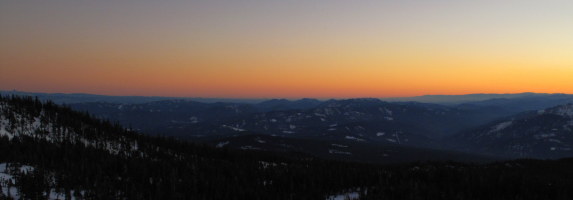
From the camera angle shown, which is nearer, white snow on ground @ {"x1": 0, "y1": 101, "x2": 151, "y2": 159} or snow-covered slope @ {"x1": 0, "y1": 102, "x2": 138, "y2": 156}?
white snow on ground @ {"x1": 0, "y1": 101, "x2": 151, "y2": 159}

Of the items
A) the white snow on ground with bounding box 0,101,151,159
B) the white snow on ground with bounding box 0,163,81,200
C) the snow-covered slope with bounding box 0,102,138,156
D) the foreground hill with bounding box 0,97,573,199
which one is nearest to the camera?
the white snow on ground with bounding box 0,163,81,200

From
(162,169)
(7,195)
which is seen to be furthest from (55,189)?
(162,169)

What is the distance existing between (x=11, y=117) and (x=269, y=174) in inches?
3332

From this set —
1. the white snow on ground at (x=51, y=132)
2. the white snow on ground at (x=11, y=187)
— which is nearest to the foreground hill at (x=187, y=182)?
the white snow on ground at (x=11, y=187)

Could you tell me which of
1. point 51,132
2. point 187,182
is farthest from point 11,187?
point 51,132

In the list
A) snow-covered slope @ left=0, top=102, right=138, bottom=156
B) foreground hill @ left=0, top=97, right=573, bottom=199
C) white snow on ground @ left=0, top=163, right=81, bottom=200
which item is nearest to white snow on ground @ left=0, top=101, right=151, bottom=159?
snow-covered slope @ left=0, top=102, right=138, bottom=156

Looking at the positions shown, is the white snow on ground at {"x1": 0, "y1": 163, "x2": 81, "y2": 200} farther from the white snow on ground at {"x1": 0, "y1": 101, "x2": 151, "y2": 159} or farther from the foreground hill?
the white snow on ground at {"x1": 0, "y1": 101, "x2": 151, "y2": 159}

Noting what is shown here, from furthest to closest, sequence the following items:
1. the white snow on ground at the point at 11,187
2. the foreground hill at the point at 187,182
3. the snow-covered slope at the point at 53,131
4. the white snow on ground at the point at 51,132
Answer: the snow-covered slope at the point at 53,131 → the white snow on ground at the point at 51,132 → the foreground hill at the point at 187,182 → the white snow on ground at the point at 11,187

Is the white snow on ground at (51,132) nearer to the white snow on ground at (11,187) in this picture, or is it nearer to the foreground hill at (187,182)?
the foreground hill at (187,182)

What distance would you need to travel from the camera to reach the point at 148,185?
43.8 meters

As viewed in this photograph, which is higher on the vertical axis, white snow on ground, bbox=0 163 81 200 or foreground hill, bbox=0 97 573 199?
white snow on ground, bbox=0 163 81 200

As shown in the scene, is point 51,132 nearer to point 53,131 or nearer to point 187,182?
point 53,131

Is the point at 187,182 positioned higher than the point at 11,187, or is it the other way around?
the point at 11,187

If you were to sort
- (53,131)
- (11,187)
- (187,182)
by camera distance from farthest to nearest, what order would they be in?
(53,131)
(187,182)
(11,187)
